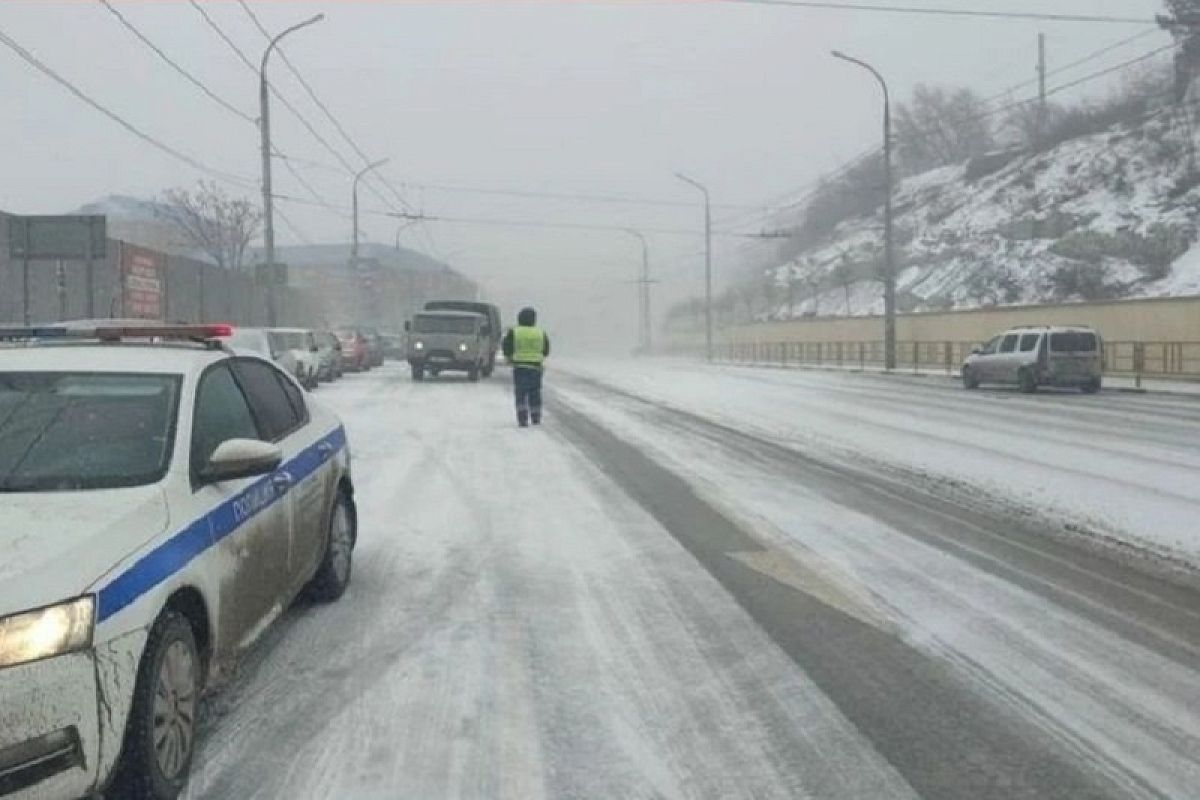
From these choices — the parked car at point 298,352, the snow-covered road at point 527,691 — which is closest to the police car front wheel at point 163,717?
the snow-covered road at point 527,691

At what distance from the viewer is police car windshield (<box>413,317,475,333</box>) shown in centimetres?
3550

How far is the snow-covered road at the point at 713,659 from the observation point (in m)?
4.24

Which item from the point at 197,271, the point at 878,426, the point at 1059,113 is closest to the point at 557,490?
the point at 878,426

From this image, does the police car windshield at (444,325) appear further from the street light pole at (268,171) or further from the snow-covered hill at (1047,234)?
the snow-covered hill at (1047,234)

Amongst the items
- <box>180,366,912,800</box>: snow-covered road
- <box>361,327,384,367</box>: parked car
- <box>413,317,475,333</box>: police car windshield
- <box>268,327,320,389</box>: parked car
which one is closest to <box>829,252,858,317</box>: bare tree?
<box>361,327,384,367</box>: parked car

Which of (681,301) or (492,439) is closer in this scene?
(492,439)

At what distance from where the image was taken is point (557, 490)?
11312mm

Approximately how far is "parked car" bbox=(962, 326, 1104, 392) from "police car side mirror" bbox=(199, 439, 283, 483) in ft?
86.7

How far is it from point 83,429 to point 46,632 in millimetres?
1531

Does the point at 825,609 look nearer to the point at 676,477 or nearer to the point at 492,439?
the point at 676,477

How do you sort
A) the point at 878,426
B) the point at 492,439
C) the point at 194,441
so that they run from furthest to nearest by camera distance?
1. the point at 878,426
2. the point at 492,439
3. the point at 194,441

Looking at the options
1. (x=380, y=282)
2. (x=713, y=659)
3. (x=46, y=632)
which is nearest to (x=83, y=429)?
(x=46, y=632)

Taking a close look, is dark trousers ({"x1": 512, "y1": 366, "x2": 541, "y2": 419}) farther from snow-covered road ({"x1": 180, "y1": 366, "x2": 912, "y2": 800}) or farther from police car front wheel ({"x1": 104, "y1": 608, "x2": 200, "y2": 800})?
police car front wheel ({"x1": 104, "y1": 608, "x2": 200, "y2": 800})

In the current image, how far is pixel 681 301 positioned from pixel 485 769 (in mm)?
112975
